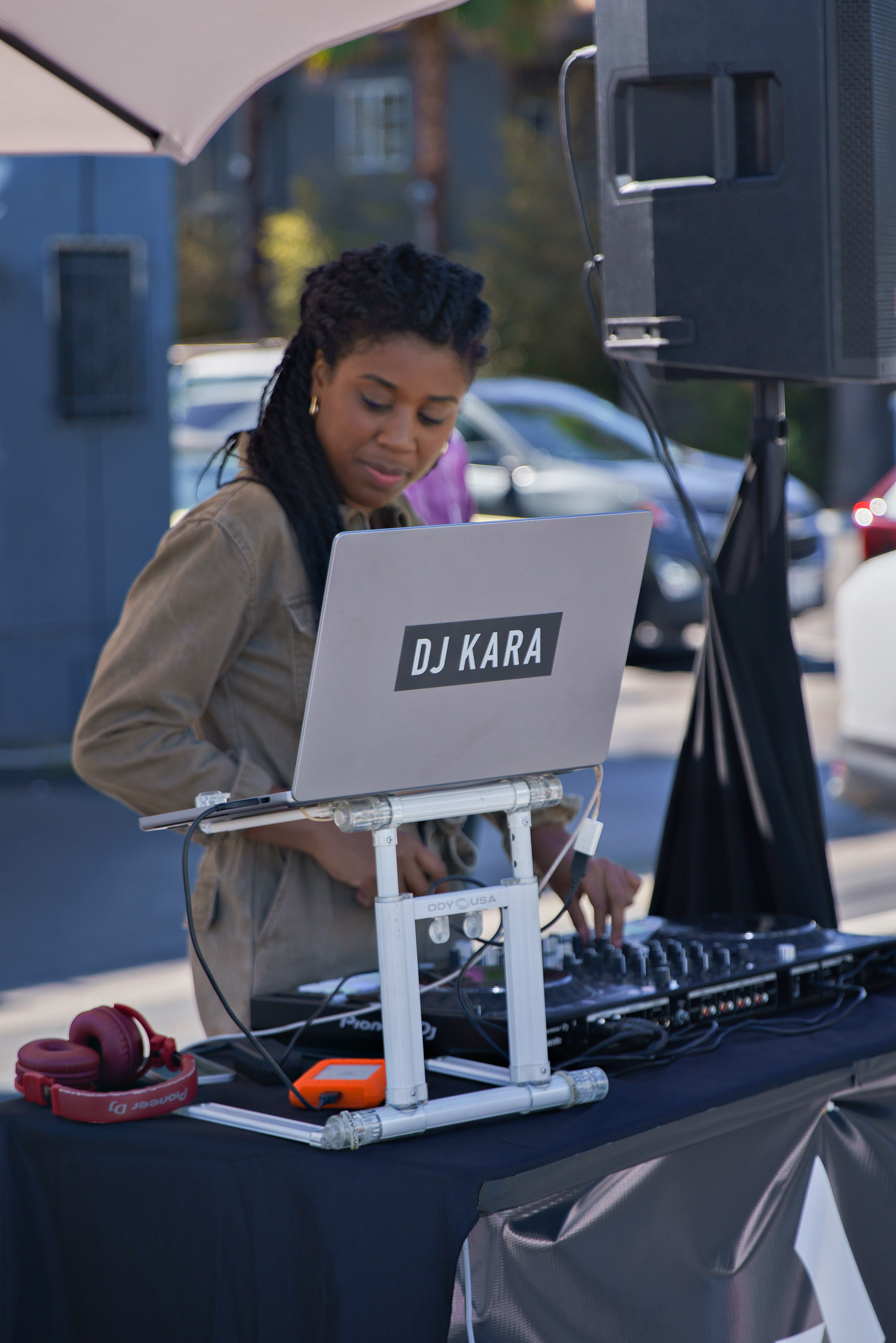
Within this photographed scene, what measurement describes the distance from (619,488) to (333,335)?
8275 millimetres

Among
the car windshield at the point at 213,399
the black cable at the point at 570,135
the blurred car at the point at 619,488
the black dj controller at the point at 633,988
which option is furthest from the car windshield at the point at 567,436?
the black dj controller at the point at 633,988

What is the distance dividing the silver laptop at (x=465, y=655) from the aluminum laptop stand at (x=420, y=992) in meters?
0.02

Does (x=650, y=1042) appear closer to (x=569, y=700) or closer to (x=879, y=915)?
→ (x=569, y=700)

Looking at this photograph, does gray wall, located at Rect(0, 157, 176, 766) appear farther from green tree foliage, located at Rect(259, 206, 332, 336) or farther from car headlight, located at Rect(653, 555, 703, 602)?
green tree foliage, located at Rect(259, 206, 332, 336)

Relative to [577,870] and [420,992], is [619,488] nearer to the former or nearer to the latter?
[577,870]

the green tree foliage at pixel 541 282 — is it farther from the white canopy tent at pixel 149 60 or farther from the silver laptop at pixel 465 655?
the silver laptop at pixel 465 655

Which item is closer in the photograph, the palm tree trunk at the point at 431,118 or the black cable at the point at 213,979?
the black cable at the point at 213,979

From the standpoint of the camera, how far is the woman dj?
192 centimetres

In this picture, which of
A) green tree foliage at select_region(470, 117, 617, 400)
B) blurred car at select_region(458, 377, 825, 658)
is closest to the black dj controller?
blurred car at select_region(458, 377, 825, 658)

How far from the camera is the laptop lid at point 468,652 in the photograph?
1.51m

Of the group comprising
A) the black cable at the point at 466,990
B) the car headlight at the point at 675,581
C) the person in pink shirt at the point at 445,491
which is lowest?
the black cable at the point at 466,990

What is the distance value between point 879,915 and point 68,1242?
3.80m

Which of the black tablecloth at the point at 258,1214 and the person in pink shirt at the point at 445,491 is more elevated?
the person in pink shirt at the point at 445,491

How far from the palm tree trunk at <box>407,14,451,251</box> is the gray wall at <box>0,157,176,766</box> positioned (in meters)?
13.7
